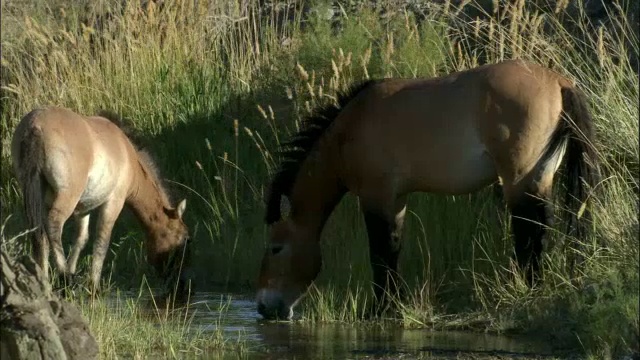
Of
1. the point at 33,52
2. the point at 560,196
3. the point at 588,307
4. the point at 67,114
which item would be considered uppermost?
the point at 33,52

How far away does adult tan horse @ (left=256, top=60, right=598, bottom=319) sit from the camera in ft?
29.0

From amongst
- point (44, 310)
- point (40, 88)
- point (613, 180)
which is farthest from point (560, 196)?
point (40, 88)

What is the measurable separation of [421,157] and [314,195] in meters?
0.98

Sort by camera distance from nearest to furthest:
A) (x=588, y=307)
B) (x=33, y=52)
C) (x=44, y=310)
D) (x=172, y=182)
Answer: (x=44, y=310), (x=588, y=307), (x=172, y=182), (x=33, y=52)

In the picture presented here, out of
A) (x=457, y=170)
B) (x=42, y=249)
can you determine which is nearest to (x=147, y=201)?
(x=42, y=249)

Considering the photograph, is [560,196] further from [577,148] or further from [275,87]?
[275,87]

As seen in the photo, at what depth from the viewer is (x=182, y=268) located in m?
11.1

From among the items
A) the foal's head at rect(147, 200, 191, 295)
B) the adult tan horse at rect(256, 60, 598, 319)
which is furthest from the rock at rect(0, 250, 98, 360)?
the foal's head at rect(147, 200, 191, 295)

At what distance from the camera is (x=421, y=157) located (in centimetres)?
912

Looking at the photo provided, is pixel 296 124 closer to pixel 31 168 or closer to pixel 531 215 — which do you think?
pixel 31 168

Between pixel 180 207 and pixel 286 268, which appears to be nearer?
pixel 286 268

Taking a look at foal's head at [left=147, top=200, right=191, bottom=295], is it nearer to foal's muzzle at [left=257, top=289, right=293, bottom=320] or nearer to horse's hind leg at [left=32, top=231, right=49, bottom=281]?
horse's hind leg at [left=32, top=231, right=49, bottom=281]

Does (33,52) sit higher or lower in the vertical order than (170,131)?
higher

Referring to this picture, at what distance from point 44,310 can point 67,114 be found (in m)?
4.48
